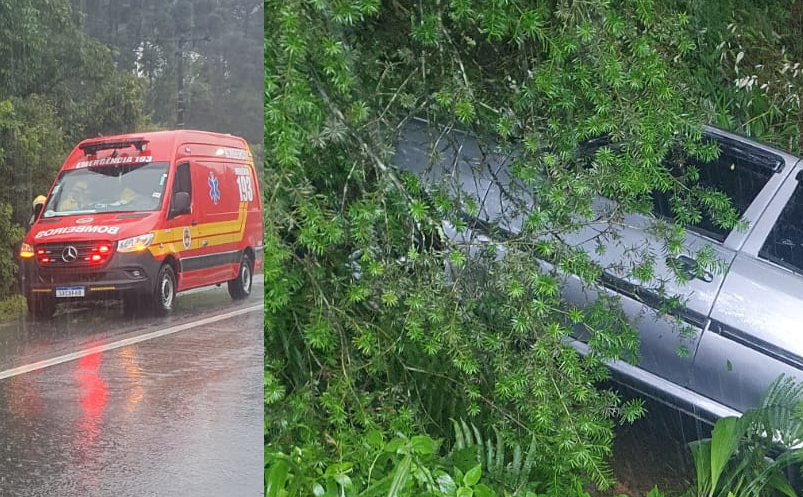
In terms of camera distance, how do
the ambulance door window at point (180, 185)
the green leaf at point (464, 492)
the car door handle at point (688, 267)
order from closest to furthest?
the ambulance door window at point (180, 185) → the green leaf at point (464, 492) → the car door handle at point (688, 267)

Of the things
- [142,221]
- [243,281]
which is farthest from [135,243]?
[243,281]

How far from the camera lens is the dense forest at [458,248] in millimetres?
2143

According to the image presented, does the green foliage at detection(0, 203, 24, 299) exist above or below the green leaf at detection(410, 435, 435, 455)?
above

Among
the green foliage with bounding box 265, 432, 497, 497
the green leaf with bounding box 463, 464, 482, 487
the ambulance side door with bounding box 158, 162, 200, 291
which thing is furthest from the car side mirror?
the green leaf with bounding box 463, 464, 482, 487

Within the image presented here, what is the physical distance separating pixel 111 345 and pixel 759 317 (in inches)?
69.7

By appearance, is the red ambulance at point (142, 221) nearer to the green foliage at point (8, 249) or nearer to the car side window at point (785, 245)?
the green foliage at point (8, 249)

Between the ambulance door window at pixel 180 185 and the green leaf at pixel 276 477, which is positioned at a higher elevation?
the ambulance door window at pixel 180 185

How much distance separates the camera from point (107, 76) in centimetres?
203

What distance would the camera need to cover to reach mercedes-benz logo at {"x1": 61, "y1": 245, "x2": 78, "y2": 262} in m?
1.97

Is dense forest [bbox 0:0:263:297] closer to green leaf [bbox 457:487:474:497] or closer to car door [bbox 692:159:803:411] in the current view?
green leaf [bbox 457:487:474:497]

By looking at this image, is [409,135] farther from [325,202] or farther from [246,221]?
[246,221]

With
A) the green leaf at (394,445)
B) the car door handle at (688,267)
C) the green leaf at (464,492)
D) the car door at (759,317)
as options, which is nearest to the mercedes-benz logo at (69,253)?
the green leaf at (394,445)

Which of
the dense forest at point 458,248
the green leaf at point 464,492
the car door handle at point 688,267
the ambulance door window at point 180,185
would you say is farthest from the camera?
the car door handle at point 688,267

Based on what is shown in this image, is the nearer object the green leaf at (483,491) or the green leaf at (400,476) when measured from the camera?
the green leaf at (400,476)
